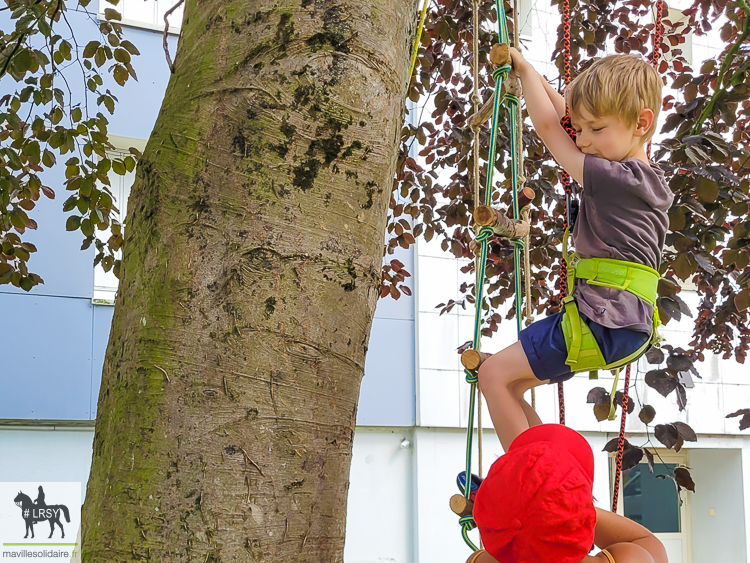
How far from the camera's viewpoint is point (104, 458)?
4.16 ft

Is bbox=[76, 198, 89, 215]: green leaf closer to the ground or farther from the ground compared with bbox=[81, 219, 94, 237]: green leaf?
farther from the ground

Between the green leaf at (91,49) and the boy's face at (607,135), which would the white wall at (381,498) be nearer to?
the green leaf at (91,49)

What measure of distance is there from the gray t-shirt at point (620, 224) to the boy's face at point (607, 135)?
4 centimetres

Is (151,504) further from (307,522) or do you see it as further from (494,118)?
(494,118)

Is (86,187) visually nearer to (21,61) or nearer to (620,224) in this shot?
(21,61)

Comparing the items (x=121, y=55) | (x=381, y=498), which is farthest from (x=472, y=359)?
(x=381, y=498)

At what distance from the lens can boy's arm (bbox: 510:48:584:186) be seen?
1932 mm

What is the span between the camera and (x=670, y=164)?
316 centimetres

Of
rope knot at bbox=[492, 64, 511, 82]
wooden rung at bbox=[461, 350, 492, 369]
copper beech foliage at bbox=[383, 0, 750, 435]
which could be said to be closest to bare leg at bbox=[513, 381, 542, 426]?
wooden rung at bbox=[461, 350, 492, 369]

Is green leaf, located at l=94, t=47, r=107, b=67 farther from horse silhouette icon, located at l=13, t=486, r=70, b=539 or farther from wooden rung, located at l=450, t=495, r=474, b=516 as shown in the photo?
horse silhouette icon, located at l=13, t=486, r=70, b=539

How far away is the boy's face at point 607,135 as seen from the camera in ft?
6.13

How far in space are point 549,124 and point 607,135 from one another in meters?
0.15

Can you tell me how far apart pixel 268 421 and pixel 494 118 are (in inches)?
50.0

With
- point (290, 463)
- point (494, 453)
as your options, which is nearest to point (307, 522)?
point (290, 463)
